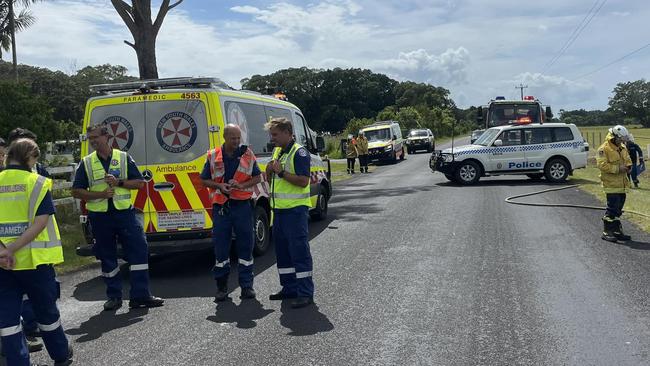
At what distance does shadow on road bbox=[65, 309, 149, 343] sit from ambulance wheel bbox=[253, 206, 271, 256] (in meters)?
2.52

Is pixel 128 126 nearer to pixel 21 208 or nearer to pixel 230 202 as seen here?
pixel 230 202

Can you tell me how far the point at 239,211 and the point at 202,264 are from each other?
233 centimetres

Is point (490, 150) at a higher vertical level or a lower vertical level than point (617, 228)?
higher

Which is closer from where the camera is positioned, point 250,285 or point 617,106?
point 250,285

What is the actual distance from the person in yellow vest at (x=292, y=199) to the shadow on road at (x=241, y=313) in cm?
38

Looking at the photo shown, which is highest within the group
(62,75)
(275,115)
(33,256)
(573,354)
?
(62,75)

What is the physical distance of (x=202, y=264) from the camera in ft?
27.6

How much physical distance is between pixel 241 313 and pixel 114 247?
1.61 m

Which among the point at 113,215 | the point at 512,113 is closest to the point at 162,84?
the point at 113,215

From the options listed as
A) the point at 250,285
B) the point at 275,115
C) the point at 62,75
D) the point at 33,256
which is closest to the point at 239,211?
the point at 250,285

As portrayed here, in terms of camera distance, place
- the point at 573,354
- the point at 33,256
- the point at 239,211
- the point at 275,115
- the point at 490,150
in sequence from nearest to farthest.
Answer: the point at 33,256 → the point at 573,354 → the point at 239,211 → the point at 275,115 → the point at 490,150

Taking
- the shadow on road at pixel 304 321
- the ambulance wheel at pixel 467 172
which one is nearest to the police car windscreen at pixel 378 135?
the ambulance wheel at pixel 467 172

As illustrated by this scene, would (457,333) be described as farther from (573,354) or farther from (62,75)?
(62,75)

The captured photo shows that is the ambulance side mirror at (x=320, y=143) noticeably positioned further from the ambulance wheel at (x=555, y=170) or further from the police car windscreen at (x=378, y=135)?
the police car windscreen at (x=378, y=135)
